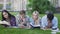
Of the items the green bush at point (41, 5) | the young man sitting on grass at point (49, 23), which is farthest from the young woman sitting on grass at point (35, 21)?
the green bush at point (41, 5)

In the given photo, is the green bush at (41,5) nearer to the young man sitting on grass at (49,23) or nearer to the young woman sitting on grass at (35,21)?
the young woman sitting on grass at (35,21)

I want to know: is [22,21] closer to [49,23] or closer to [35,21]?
[35,21]

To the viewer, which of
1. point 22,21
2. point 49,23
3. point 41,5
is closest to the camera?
point 49,23

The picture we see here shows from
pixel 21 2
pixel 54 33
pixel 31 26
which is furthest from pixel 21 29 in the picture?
pixel 21 2

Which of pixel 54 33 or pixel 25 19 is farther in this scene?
pixel 25 19

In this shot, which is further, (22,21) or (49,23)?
(22,21)

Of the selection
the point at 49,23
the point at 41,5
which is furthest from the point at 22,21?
the point at 41,5

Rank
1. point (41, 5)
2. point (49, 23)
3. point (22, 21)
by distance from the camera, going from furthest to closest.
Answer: point (41, 5) < point (22, 21) < point (49, 23)

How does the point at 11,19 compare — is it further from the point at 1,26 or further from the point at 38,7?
the point at 38,7

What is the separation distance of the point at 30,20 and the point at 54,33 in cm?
94

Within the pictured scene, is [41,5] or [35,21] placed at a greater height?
[41,5]

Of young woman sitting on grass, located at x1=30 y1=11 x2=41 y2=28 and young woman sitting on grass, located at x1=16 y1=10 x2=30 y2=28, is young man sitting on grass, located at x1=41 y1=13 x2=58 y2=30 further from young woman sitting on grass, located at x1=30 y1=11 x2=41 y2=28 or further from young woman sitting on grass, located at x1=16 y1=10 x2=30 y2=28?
→ young woman sitting on grass, located at x1=16 y1=10 x2=30 y2=28

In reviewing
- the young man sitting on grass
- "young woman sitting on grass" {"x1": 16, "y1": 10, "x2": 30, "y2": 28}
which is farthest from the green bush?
the young man sitting on grass

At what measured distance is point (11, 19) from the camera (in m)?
6.80
